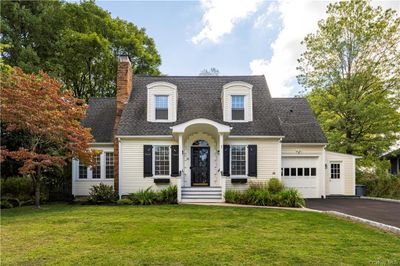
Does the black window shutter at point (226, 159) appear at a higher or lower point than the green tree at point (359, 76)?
lower

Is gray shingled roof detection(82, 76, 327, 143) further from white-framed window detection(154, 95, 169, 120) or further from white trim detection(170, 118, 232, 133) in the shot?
white trim detection(170, 118, 232, 133)

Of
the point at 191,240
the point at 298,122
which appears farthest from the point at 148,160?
the point at 298,122

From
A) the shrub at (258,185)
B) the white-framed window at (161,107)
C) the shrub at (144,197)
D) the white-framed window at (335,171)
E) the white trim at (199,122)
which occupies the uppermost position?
the white-framed window at (161,107)

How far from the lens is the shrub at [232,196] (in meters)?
13.3

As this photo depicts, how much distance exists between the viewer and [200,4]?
16.3 metres

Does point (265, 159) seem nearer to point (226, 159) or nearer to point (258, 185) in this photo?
point (258, 185)

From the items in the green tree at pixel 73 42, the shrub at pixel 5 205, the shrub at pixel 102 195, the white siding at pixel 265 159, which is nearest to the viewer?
the shrub at pixel 5 205

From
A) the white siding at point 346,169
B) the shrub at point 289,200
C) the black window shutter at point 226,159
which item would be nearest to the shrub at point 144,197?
the black window shutter at point 226,159

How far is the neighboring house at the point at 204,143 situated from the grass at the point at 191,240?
4.85 metres

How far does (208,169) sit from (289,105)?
691cm

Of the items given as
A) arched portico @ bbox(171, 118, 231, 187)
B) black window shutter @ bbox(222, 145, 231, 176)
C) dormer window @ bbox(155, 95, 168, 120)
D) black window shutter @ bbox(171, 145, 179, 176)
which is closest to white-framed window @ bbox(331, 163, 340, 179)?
black window shutter @ bbox(222, 145, 231, 176)

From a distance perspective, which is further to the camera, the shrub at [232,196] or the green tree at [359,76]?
the green tree at [359,76]

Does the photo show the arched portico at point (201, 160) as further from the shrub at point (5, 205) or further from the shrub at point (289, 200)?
the shrub at point (5, 205)

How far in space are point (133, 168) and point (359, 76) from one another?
50.6 feet
